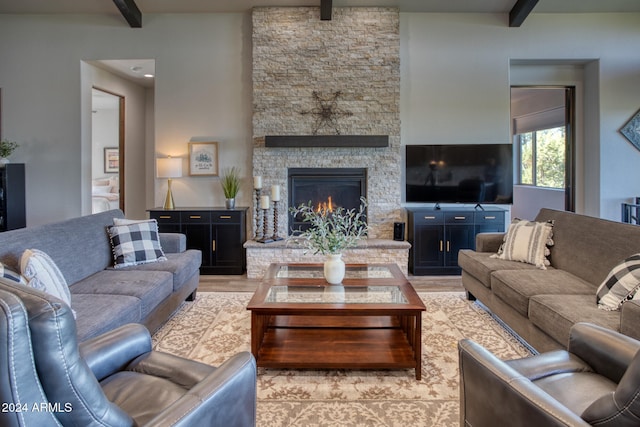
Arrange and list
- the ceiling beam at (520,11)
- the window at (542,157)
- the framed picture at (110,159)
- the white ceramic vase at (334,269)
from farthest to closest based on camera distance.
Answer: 1. the framed picture at (110,159)
2. the window at (542,157)
3. the ceiling beam at (520,11)
4. the white ceramic vase at (334,269)

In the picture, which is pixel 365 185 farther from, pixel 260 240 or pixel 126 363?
pixel 126 363

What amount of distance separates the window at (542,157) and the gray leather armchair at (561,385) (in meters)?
6.27

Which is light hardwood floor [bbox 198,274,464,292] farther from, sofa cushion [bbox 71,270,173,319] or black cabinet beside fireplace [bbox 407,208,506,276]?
sofa cushion [bbox 71,270,173,319]

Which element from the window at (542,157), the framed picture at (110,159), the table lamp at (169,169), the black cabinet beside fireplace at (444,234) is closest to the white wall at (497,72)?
the black cabinet beside fireplace at (444,234)

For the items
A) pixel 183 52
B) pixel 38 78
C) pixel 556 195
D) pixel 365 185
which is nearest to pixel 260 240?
pixel 365 185

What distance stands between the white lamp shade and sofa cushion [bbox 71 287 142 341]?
2.83 meters

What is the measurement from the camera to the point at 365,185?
5531mm

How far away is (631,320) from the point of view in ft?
6.36

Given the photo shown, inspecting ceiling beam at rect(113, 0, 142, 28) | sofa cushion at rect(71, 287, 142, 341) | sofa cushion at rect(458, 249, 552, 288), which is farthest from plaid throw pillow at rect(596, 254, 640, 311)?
ceiling beam at rect(113, 0, 142, 28)

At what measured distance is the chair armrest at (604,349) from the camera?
1.59 meters

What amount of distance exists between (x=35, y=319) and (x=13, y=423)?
21 centimetres

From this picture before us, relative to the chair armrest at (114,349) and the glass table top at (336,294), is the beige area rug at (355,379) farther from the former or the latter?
the chair armrest at (114,349)

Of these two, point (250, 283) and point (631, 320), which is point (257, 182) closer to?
point (250, 283)

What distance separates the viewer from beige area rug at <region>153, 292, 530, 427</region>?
2105 mm
